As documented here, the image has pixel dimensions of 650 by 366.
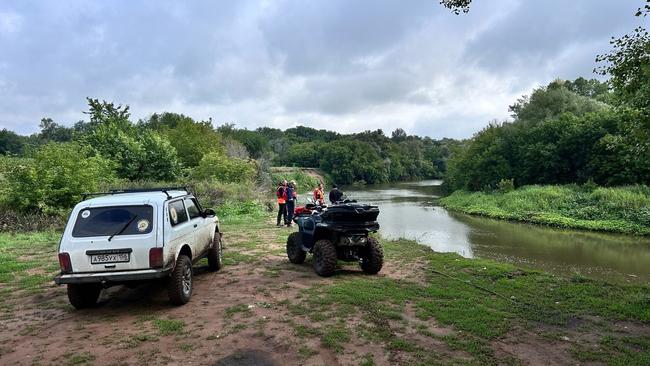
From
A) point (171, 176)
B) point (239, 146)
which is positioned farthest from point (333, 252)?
point (239, 146)

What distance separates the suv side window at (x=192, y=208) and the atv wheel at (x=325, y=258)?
→ 2434 mm

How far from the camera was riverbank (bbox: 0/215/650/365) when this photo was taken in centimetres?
497

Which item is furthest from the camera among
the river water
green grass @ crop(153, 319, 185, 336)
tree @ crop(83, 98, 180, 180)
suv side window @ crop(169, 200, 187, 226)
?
tree @ crop(83, 98, 180, 180)

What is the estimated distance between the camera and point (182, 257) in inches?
270

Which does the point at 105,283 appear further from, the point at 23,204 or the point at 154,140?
the point at 154,140

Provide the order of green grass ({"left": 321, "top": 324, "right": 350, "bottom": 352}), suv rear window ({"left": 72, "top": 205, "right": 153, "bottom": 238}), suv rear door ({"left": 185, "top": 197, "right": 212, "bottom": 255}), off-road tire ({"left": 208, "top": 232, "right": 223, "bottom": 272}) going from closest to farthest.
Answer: green grass ({"left": 321, "top": 324, "right": 350, "bottom": 352}) → suv rear window ({"left": 72, "top": 205, "right": 153, "bottom": 238}) → suv rear door ({"left": 185, "top": 197, "right": 212, "bottom": 255}) → off-road tire ({"left": 208, "top": 232, "right": 223, "bottom": 272})

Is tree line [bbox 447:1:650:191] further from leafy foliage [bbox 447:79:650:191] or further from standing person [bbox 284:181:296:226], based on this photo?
standing person [bbox 284:181:296:226]

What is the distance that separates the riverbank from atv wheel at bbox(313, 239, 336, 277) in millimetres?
252

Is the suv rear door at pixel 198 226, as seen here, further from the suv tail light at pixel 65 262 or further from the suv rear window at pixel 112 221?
the suv tail light at pixel 65 262

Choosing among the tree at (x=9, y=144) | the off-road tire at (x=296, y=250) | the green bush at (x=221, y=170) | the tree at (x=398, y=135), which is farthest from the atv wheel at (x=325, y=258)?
the tree at (x=398, y=135)

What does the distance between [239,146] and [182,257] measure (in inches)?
2007

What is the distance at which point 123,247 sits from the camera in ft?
20.2

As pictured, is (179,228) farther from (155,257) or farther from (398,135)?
(398,135)

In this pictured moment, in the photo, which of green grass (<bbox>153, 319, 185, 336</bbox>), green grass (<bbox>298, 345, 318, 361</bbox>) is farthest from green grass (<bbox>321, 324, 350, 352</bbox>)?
green grass (<bbox>153, 319, 185, 336</bbox>)
